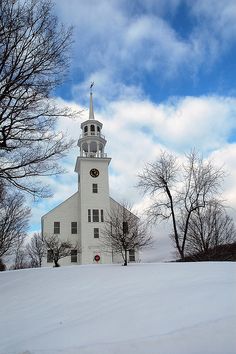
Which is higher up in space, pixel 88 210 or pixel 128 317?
pixel 88 210

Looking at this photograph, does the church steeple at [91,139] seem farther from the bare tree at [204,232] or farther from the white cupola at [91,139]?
the bare tree at [204,232]

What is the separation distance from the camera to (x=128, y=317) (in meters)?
6.13

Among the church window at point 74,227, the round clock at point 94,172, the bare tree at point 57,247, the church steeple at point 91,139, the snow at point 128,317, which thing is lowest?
the snow at point 128,317

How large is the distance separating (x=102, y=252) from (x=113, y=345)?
30826 mm

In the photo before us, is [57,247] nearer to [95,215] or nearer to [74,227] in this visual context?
[74,227]

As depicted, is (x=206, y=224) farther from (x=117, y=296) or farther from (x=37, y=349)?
(x=37, y=349)

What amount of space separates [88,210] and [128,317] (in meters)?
31.1

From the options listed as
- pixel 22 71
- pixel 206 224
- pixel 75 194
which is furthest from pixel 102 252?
pixel 22 71

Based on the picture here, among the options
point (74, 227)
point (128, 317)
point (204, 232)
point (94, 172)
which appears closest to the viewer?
point (128, 317)

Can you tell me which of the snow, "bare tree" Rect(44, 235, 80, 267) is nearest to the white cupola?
"bare tree" Rect(44, 235, 80, 267)

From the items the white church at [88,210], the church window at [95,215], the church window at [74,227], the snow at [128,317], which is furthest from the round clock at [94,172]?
the snow at [128,317]

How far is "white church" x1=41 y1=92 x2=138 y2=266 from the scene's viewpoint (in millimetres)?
35594


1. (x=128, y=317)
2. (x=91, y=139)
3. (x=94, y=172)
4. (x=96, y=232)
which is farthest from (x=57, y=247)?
(x=128, y=317)

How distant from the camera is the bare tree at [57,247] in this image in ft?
103
